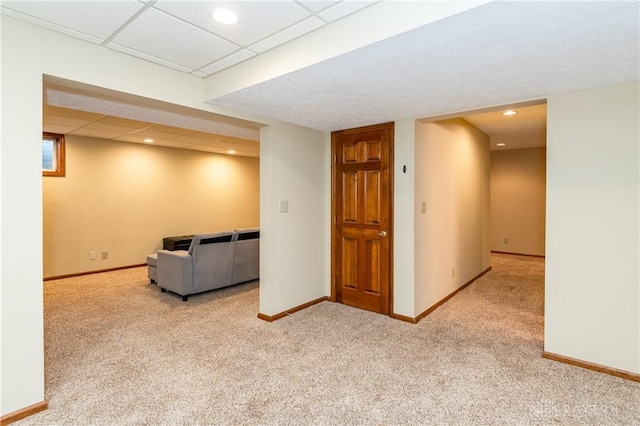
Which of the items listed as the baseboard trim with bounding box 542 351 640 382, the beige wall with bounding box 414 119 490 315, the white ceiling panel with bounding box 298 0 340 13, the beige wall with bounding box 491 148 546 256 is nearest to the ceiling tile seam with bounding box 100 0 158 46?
the white ceiling panel with bounding box 298 0 340 13

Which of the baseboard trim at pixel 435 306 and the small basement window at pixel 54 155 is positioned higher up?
the small basement window at pixel 54 155

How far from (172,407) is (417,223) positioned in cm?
271

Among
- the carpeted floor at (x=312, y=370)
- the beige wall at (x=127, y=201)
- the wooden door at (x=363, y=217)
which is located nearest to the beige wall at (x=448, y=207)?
the wooden door at (x=363, y=217)

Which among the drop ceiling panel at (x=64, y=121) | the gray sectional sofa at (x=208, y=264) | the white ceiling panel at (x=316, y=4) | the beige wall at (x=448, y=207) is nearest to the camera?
the white ceiling panel at (x=316, y=4)

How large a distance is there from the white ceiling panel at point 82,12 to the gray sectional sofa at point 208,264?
2.72 m

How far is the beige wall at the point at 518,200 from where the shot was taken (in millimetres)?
7226

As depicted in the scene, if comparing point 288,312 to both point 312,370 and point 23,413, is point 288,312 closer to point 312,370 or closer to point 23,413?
point 312,370

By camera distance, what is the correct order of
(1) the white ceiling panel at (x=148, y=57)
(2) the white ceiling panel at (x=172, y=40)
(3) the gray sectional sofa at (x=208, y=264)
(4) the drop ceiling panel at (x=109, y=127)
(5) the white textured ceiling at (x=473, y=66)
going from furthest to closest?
(4) the drop ceiling panel at (x=109, y=127) → (3) the gray sectional sofa at (x=208, y=264) → (1) the white ceiling panel at (x=148, y=57) → (2) the white ceiling panel at (x=172, y=40) → (5) the white textured ceiling at (x=473, y=66)

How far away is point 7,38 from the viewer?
6.45ft

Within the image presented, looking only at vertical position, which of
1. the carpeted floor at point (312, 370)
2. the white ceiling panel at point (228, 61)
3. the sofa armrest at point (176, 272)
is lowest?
the carpeted floor at point (312, 370)

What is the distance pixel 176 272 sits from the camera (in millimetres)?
4441

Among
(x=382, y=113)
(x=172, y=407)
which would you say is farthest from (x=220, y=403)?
(x=382, y=113)

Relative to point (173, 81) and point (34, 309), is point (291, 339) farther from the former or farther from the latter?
point (173, 81)

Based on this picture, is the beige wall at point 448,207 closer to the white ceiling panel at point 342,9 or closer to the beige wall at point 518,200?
the white ceiling panel at point 342,9
